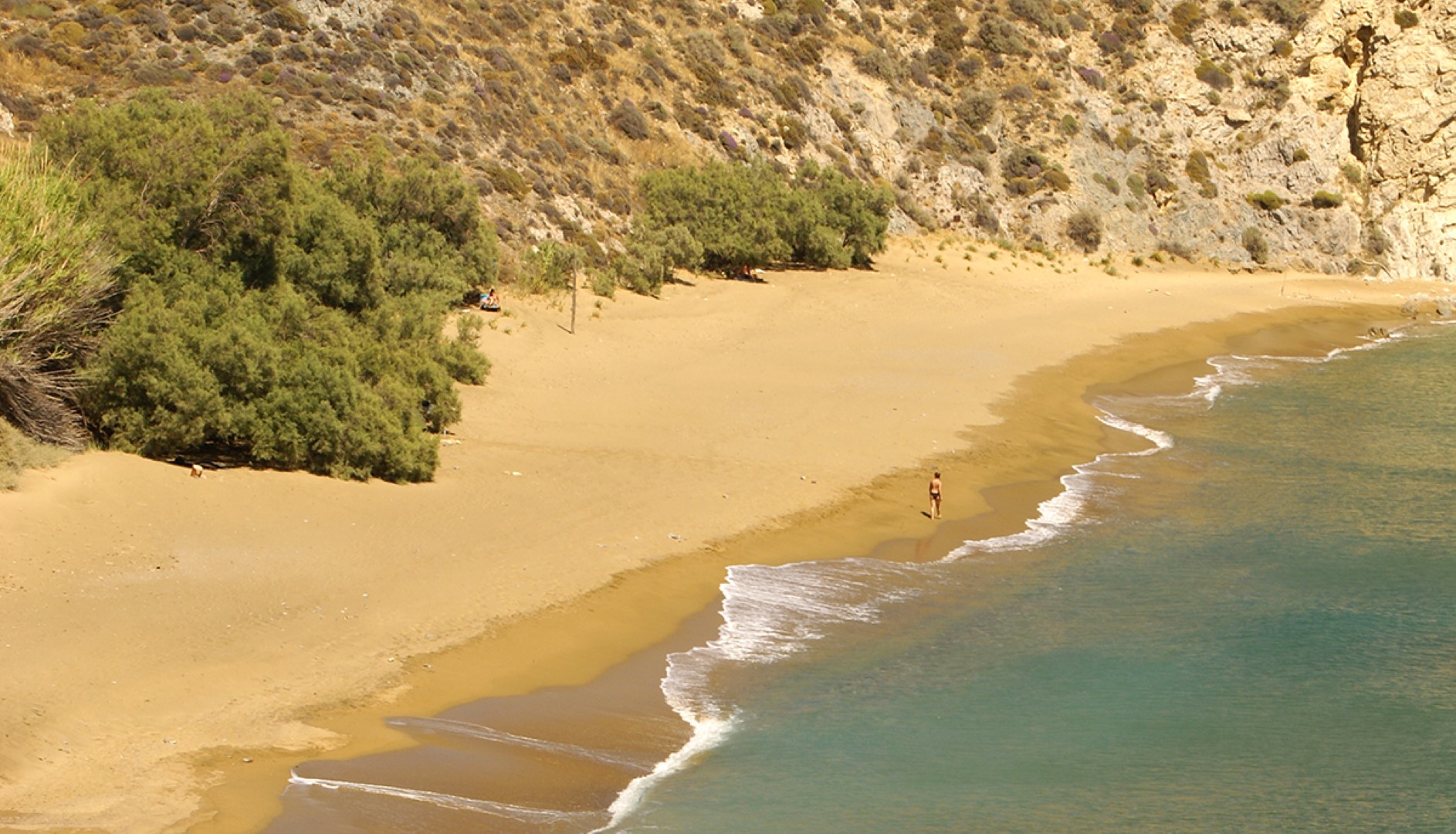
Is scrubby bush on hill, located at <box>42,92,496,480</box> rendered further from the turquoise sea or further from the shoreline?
the turquoise sea

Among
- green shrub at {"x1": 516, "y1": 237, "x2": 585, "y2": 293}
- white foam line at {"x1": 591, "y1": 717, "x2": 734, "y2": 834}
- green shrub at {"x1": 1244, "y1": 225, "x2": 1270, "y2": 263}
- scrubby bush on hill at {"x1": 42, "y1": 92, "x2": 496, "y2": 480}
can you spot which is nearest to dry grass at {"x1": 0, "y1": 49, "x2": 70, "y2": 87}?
green shrub at {"x1": 516, "y1": 237, "x2": 585, "y2": 293}

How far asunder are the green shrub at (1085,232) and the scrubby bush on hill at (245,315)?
116 feet

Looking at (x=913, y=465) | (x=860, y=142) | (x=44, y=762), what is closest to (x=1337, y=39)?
(x=860, y=142)

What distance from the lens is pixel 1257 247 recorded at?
58719 mm

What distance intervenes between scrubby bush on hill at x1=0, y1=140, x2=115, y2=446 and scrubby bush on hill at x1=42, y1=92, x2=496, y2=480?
0.45 metres

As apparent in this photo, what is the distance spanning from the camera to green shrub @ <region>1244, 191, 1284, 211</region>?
60.5 meters

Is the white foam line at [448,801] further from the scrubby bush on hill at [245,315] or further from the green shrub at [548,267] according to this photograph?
the green shrub at [548,267]

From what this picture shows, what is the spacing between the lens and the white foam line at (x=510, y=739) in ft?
43.1

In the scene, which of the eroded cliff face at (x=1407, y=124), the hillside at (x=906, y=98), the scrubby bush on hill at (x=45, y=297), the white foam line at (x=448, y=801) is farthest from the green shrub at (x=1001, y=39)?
the white foam line at (x=448, y=801)

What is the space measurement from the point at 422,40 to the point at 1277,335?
28.2m

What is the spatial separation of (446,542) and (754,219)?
26.1 metres

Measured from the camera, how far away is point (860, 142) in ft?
186

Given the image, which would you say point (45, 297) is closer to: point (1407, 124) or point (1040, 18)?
point (1040, 18)

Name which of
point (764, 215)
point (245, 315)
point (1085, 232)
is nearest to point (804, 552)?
point (245, 315)
